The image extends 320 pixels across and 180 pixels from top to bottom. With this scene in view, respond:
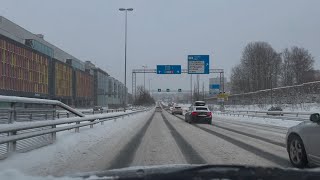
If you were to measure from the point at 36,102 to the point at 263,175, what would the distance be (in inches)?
337

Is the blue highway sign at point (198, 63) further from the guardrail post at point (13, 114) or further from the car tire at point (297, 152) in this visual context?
the car tire at point (297, 152)

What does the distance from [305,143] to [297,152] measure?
60cm

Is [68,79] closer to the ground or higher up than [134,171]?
higher up

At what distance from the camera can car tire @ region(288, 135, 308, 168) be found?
30.6ft

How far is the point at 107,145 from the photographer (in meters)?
14.6

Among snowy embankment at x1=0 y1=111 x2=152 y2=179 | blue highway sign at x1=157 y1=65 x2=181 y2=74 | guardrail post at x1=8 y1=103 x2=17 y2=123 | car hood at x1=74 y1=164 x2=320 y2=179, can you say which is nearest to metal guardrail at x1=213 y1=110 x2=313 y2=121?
blue highway sign at x1=157 y1=65 x2=181 y2=74

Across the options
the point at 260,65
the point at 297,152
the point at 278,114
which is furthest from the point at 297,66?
the point at 297,152

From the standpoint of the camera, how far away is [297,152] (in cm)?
962

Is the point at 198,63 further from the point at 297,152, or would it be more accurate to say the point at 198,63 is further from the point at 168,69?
the point at 297,152

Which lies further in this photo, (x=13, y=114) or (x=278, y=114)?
(x=278, y=114)

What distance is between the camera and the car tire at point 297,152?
30.6ft

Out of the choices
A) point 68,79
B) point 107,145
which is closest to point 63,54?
point 68,79

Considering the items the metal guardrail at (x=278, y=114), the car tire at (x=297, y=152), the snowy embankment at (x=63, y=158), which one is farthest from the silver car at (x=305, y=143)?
the metal guardrail at (x=278, y=114)

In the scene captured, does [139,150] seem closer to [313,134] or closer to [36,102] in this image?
[36,102]
